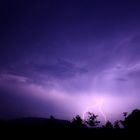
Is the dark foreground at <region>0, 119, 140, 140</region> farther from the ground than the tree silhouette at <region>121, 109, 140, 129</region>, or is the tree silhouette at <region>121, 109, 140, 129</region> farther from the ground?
the tree silhouette at <region>121, 109, 140, 129</region>

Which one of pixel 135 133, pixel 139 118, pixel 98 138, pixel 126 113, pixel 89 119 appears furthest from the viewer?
pixel 89 119

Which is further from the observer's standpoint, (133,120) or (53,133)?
(133,120)

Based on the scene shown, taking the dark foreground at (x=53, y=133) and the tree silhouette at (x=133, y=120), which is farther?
the tree silhouette at (x=133, y=120)

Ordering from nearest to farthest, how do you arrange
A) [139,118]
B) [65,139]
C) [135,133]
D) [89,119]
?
[65,139]
[135,133]
[139,118]
[89,119]

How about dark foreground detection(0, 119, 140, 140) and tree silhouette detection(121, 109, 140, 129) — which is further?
tree silhouette detection(121, 109, 140, 129)

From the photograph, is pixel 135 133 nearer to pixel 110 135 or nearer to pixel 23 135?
pixel 110 135

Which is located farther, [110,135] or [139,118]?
[139,118]

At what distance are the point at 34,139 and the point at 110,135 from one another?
660 centimetres

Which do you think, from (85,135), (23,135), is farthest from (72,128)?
(23,135)

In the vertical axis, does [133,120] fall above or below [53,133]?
above

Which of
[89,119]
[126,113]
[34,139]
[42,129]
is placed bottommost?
[34,139]

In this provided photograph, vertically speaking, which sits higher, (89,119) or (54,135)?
(89,119)

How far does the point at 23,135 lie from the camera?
12.6 meters

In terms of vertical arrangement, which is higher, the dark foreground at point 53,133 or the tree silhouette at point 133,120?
the tree silhouette at point 133,120
